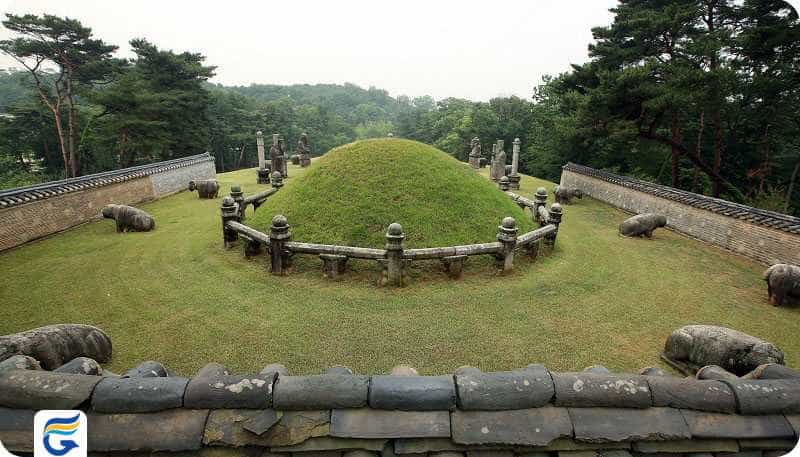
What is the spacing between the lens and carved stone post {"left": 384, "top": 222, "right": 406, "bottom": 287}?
878 cm

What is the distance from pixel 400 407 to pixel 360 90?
493 ft

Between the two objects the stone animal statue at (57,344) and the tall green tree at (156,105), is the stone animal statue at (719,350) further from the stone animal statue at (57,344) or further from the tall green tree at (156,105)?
the tall green tree at (156,105)

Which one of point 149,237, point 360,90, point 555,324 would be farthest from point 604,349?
point 360,90

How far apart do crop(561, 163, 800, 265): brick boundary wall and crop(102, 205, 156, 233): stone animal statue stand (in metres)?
20.6

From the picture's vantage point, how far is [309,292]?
8.70m

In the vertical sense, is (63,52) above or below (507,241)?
above

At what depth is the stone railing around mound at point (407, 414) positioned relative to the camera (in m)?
2.87

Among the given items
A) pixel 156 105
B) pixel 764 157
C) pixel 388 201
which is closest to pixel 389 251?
pixel 388 201

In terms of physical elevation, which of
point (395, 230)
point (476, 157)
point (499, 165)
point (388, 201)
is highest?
point (476, 157)

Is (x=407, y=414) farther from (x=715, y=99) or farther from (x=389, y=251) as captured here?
(x=715, y=99)

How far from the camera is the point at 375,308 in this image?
8.05 metres

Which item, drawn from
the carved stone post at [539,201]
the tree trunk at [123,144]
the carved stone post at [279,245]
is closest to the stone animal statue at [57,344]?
the carved stone post at [279,245]

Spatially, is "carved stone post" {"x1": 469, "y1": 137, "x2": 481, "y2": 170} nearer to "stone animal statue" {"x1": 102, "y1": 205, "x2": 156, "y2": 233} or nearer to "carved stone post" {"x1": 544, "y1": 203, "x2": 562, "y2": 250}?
"carved stone post" {"x1": 544, "y1": 203, "x2": 562, "y2": 250}

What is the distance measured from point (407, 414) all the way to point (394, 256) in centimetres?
598
